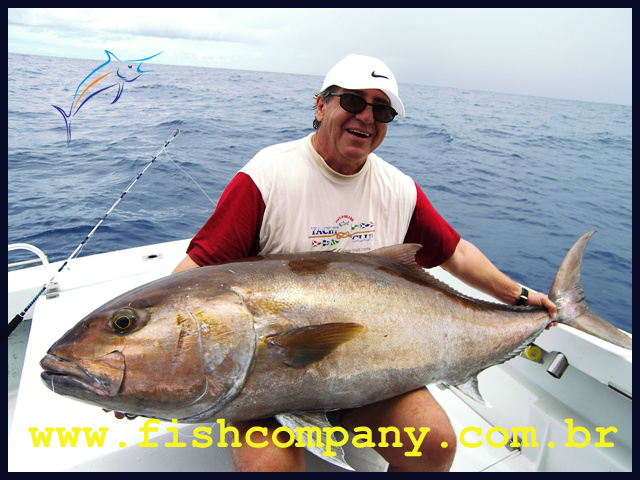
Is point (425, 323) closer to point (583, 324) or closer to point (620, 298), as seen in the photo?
point (583, 324)

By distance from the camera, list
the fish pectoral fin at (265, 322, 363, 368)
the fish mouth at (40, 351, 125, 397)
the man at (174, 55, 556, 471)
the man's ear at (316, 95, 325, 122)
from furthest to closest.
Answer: the man's ear at (316, 95, 325, 122), the man at (174, 55, 556, 471), the fish pectoral fin at (265, 322, 363, 368), the fish mouth at (40, 351, 125, 397)

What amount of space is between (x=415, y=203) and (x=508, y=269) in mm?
4850

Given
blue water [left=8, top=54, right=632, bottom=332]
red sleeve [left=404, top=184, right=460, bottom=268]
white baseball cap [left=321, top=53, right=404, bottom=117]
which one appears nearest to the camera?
white baseball cap [left=321, top=53, right=404, bottom=117]

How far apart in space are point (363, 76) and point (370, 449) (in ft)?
6.15

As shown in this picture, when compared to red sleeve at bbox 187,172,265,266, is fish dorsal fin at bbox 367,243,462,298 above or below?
below

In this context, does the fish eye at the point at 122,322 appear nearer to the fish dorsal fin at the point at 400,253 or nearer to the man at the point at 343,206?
Result: the man at the point at 343,206

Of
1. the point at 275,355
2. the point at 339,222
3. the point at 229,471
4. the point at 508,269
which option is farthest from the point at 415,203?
the point at 508,269

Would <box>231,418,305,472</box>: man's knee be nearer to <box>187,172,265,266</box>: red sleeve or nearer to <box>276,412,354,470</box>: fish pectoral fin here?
<box>276,412,354,470</box>: fish pectoral fin

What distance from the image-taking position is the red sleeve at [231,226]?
197 centimetres

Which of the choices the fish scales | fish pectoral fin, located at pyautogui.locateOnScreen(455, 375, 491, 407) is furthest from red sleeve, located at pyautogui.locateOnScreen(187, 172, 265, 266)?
fish pectoral fin, located at pyautogui.locateOnScreen(455, 375, 491, 407)

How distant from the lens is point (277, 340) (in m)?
1.49

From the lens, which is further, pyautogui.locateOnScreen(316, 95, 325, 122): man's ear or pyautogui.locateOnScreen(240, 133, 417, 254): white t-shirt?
pyautogui.locateOnScreen(316, 95, 325, 122): man's ear

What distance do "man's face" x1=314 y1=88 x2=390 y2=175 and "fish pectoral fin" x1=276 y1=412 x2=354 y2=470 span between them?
1.18 meters

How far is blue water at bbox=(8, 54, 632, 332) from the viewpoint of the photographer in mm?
6172
